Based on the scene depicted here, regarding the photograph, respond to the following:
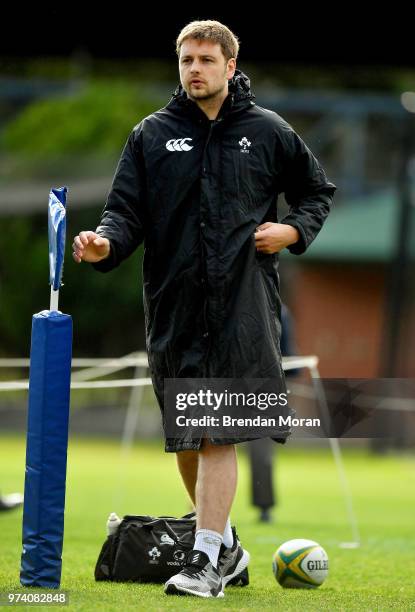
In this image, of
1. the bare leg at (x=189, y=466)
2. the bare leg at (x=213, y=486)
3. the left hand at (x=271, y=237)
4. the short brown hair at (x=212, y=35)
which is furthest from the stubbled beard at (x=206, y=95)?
the bare leg at (x=189, y=466)

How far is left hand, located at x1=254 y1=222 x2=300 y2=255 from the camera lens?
16.2 ft

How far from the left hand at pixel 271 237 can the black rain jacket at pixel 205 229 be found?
3 cm

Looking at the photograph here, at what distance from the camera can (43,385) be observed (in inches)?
178

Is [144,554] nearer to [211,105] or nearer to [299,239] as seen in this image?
[299,239]

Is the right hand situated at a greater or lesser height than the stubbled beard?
lesser

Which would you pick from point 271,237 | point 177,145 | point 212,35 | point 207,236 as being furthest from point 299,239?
point 212,35

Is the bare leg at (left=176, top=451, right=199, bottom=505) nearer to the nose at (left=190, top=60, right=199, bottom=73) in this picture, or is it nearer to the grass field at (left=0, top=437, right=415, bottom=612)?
the grass field at (left=0, top=437, right=415, bottom=612)

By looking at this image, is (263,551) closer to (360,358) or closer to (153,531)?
(153,531)

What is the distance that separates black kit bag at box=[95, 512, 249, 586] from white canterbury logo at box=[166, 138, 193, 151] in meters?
1.55

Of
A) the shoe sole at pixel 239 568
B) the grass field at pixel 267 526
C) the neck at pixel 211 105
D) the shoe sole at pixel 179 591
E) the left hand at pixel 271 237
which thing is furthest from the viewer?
the shoe sole at pixel 239 568

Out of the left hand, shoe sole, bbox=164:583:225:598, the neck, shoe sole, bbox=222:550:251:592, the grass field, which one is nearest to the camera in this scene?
shoe sole, bbox=164:583:225:598

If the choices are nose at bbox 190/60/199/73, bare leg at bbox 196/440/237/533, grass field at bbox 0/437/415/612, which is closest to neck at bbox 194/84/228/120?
nose at bbox 190/60/199/73

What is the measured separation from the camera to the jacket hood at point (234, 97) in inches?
199

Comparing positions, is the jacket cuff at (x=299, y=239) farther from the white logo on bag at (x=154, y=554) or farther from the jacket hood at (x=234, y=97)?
the white logo on bag at (x=154, y=554)
